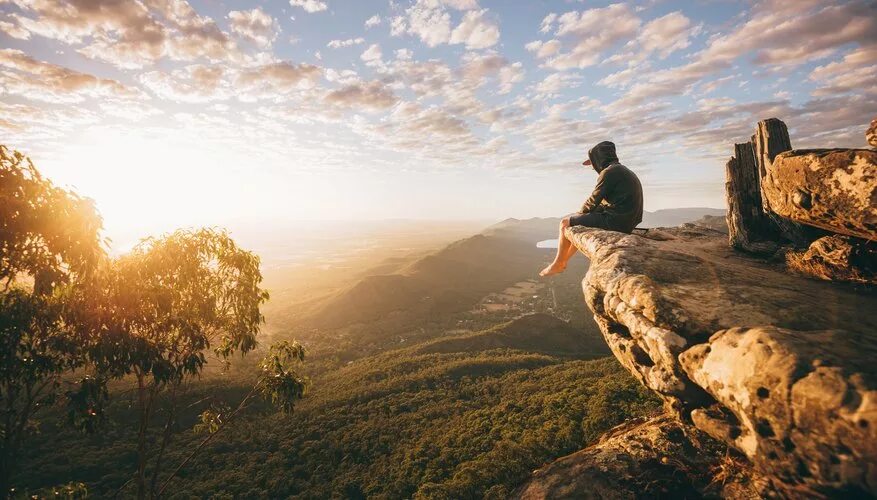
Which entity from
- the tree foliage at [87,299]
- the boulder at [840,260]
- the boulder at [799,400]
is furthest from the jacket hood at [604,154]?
the tree foliage at [87,299]

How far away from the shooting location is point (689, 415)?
5.12m

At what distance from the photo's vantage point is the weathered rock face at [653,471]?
5504mm

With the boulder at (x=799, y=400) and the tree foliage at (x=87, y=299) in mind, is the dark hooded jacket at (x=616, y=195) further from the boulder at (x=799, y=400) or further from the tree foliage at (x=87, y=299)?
the tree foliage at (x=87, y=299)

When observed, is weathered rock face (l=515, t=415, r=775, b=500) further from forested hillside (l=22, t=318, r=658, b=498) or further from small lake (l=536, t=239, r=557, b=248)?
small lake (l=536, t=239, r=557, b=248)

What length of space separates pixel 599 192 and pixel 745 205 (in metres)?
3.54

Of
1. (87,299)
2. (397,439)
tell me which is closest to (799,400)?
(87,299)

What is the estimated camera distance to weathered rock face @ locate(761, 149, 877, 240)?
4.89 meters

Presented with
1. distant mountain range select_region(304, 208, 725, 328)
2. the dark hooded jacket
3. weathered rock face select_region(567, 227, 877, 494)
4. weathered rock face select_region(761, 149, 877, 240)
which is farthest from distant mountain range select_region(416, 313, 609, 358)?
weathered rock face select_region(761, 149, 877, 240)

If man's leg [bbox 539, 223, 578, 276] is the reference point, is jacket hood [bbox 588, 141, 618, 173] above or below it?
above

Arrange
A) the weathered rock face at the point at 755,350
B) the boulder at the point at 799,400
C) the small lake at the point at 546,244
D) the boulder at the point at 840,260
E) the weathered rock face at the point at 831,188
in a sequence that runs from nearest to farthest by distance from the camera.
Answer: the boulder at the point at 799,400 < the weathered rock face at the point at 755,350 < the weathered rock face at the point at 831,188 < the boulder at the point at 840,260 < the small lake at the point at 546,244

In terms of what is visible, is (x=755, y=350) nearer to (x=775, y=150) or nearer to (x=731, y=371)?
(x=731, y=371)

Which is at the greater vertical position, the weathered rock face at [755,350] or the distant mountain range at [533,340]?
the weathered rock face at [755,350]

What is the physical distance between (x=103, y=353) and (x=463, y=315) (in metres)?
97.6

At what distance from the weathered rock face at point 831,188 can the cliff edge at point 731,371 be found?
1124 millimetres
